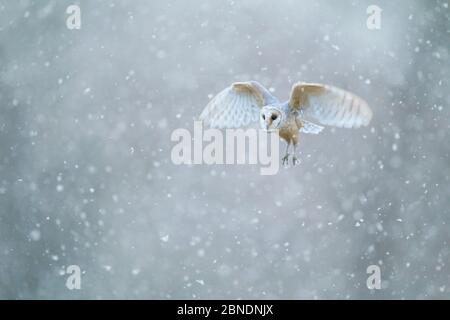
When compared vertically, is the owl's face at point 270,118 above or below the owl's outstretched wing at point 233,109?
below

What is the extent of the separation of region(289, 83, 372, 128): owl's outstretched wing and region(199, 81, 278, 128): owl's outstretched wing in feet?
0.41

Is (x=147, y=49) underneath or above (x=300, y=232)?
above

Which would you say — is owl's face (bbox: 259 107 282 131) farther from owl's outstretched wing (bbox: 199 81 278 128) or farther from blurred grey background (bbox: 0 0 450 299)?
blurred grey background (bbox: 0 0 450 299)

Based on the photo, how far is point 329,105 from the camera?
5.00ft

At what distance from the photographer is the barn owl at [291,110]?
4.83ft

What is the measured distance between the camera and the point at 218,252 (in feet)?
7.33

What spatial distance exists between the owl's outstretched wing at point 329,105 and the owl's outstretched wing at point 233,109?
0.41ft

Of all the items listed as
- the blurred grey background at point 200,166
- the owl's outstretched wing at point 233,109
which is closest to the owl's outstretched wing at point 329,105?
the owl's outstretched wing at point 233,109

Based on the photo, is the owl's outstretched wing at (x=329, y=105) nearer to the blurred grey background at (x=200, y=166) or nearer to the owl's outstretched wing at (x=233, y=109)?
the owl's outstretched wing at (x=233, y=109)

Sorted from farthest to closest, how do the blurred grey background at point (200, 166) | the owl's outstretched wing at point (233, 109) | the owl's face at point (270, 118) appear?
the blurred grey background at point (200, 166) < the owl's outstretched wing at point (233, 109) < the owl's face at point (270, 118)

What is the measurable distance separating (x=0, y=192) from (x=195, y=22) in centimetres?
91

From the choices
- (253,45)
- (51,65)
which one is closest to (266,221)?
(253,45)

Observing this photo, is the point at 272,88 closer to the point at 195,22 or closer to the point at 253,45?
→ the point at 253,45

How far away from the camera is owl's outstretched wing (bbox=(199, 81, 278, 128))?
1.64m
